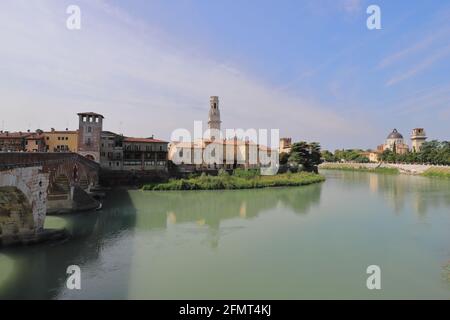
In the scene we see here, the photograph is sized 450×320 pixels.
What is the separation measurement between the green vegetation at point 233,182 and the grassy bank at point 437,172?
96.8 feet

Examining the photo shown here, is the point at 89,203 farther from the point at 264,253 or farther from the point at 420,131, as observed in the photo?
the point at 420,131

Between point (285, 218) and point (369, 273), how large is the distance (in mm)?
10400

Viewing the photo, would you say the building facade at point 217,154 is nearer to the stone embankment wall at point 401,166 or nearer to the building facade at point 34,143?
the building facade at point 34,143

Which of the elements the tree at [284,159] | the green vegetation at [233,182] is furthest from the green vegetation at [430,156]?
the green vegetation at [233,182]

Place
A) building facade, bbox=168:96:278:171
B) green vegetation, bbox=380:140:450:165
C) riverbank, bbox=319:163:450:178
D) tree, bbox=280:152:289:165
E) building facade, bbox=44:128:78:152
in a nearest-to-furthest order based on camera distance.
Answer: building facade, bbox=44:128:78:152 → building facade, bbox=168:96:278:171 → tree, bbox=280:152:289:165 → riverbank, bbox=319:163:450:178 → green vegetation, bbox=380:140:450:165

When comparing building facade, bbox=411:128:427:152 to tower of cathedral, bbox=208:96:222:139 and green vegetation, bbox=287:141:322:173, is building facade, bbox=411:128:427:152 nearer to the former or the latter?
green vegetation, bbox=287:141:322:173

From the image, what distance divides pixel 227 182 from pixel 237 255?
80.0ft

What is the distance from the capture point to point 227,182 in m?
37.4

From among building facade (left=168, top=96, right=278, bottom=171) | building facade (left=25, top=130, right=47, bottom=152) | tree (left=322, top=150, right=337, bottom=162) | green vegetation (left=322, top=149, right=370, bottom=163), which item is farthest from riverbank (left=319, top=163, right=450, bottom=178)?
building facade (left=25, top=130, right=47, bottom=152)

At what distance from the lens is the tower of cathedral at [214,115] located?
55219 millimetres

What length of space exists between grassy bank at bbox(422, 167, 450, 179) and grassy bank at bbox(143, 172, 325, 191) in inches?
1206

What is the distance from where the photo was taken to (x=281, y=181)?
40.9 metres

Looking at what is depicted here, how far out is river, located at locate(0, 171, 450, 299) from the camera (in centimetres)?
970

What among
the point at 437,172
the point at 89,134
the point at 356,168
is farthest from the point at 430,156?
the point at 89,134
